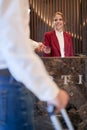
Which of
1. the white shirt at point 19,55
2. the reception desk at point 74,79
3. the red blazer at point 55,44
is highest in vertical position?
the white shirt at point 19,55

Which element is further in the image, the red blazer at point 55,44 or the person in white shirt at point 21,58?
the red blazer at point 55,44

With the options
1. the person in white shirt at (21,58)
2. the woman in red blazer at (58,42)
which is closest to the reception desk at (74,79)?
the woman in red blazer at (58,42)

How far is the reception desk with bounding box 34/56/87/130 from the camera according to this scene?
2.52 m

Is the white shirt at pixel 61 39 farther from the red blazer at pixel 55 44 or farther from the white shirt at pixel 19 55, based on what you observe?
the white shirt at pixel 19 55

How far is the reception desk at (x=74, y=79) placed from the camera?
2.52 m

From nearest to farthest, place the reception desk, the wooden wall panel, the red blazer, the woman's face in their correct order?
the reception desk → the red blazer → the woman's face → the wooden wall panel

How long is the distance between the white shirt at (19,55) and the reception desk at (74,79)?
5.44ft

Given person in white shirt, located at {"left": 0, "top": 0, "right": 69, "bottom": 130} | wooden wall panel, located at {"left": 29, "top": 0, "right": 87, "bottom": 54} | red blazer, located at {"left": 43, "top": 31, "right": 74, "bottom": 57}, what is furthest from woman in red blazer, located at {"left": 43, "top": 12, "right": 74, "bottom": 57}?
person in white shirt, located at {"left": 0, "top": 0, "right": 69, "bottom": 130}

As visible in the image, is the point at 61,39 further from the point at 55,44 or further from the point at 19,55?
the point at 19,55

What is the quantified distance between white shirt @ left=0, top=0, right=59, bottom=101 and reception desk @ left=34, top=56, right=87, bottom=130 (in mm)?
1658

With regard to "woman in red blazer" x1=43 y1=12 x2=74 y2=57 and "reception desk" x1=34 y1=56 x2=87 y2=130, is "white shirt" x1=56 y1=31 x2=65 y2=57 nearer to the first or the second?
"woman in red blazer" x1=43 y1=12 x2=74 y2=57

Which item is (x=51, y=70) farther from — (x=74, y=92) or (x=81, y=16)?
(x=81, y=16)

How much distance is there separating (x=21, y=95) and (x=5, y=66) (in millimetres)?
117

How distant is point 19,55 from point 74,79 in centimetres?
173
